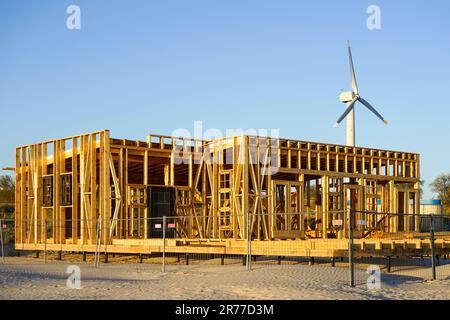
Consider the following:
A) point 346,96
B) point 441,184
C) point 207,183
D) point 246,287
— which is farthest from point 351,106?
point 441,184

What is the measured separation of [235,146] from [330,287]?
49.3ft

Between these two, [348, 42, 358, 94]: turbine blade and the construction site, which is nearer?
the construction site

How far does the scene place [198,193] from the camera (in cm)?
3319

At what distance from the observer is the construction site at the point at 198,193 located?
2931 cm

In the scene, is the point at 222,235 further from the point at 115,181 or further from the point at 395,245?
the point at 395,245

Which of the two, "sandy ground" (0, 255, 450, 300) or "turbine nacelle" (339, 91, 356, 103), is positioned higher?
"turbine nacelle" (339, 91, 356, 103)

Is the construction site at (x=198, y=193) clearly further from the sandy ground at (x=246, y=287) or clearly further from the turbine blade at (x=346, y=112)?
the turbine blade at (x=346, y=112)

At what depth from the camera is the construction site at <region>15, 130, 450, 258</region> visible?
29.3m

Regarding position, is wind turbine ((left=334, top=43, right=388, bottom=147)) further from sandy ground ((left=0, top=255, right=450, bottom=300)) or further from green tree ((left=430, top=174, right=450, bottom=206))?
green tree ((left=430, top=174, right=450, bottom=206))

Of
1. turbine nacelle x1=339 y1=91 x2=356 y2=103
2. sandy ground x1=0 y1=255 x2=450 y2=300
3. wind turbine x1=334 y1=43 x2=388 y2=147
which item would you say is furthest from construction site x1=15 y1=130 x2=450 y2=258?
turbine nacelle x1=339 y1=91 x2=356 y2=103

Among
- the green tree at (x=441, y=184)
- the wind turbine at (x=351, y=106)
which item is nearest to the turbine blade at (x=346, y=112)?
the wind turbine at (x=351, y=106)

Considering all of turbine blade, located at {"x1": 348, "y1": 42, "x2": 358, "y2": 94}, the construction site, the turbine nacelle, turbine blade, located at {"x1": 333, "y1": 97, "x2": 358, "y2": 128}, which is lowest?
the construction site
